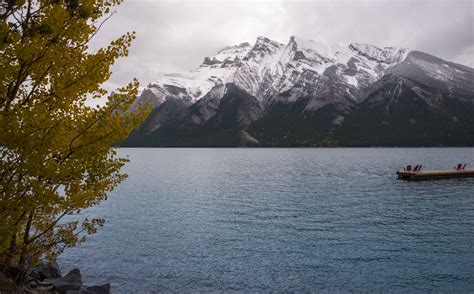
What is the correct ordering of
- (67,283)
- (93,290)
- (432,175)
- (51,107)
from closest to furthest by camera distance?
(51,107)
(67,283)
(93,290)
(432,175)

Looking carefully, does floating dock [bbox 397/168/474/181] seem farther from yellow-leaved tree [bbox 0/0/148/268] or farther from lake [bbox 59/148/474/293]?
yellow-leaved tree [bbox 0/0/148/268]

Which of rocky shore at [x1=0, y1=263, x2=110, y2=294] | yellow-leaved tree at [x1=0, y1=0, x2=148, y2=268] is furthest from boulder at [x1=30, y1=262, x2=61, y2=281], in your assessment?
yellow-leaved tree at [x1=0, y1=0, x2=148, y2=268]

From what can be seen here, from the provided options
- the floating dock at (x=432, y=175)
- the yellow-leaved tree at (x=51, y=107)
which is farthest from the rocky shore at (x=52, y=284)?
the floating dock at (x=432, y=175)

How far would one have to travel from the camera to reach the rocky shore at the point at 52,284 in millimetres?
20991

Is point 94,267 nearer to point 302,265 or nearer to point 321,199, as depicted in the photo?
point 302,265

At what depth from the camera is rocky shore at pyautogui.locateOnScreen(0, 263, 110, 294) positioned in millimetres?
20991

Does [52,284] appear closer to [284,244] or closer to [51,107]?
[51,107]

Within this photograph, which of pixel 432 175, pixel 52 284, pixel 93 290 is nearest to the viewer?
pixel 52 284

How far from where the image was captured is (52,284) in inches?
1012

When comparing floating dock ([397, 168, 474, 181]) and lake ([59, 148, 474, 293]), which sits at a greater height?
floating dock ([397, 168, 474, 181])

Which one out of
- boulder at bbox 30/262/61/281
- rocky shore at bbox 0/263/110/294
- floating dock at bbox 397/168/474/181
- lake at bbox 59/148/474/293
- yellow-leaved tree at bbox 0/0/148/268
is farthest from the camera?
floating dock at bbox 397/168/474/181

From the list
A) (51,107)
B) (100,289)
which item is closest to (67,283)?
(100,289)

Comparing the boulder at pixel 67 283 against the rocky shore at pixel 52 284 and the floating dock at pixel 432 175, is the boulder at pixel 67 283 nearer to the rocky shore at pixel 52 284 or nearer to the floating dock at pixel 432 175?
the rocky shore at pixel 52 284

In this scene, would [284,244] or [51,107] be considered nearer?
[51,107]
